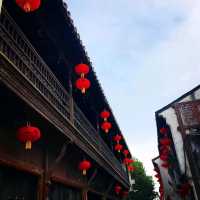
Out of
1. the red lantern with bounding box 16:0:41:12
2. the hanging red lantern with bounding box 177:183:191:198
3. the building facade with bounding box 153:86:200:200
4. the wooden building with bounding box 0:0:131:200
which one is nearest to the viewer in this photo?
the red lantern with bounding box 16:0:41:12

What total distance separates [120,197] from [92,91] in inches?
450

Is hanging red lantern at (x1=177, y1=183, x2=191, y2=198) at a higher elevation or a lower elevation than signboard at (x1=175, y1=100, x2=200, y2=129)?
lower

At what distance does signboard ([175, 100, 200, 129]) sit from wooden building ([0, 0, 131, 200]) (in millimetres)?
3405

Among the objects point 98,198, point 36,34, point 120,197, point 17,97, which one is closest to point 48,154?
point 17,97

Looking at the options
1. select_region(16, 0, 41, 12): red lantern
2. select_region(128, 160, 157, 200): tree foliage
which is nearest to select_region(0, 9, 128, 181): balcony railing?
select_region(16, 0, 41, 12): red lantern

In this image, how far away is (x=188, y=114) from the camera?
802cm

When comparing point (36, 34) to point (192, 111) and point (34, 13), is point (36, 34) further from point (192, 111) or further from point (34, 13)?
point (192, 111)

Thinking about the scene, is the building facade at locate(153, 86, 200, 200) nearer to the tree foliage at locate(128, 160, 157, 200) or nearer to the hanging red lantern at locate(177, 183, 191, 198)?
the hanging red lantern at locate(177, 183, 191, 198)

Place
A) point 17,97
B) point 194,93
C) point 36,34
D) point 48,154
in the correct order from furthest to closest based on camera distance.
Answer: point 194,93
point 36,34
point 48,154
point 17,97

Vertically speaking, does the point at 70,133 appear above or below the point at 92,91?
below

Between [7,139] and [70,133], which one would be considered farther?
[70,133]

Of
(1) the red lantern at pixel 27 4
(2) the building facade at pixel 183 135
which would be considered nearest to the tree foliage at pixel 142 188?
(2) the building facade at pixel 183 135

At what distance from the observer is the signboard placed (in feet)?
26.0

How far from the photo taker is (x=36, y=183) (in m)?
6.25
